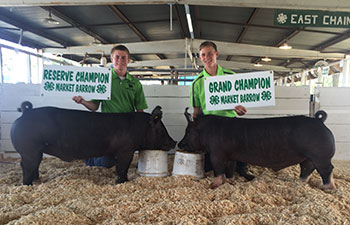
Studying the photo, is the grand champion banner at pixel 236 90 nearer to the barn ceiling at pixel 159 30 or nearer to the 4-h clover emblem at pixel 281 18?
the 4-h clover emblem at pixel 281 18

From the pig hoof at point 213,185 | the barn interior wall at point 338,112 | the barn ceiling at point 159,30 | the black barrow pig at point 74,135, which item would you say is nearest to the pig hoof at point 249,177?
the pig hoof at point 213,185

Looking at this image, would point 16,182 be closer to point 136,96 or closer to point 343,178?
point 136,96

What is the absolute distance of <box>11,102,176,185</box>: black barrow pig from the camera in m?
2.36

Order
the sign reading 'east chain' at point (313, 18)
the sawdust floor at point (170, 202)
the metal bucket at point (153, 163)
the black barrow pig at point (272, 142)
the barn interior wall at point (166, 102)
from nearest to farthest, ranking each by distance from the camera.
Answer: the sawdust floor at point (170, 202), the black barrow pig at point (272, 142), the metal bucket at point (153, 163), the sign reading 'east chain' at point (313, 18), the barn interior wall at point (166, 102)

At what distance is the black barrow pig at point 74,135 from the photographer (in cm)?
236

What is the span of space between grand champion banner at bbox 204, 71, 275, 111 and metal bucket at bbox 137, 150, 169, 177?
2.43ft

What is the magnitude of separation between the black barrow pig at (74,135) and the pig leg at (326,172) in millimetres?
1601

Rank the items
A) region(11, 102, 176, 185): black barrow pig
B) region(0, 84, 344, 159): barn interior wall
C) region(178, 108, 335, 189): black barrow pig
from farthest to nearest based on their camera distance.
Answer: region(0, 84, 344, 159): barn interior wall → region(11, 102, 176, 185): black barrow pig → region(178, 108, 335, 189): black barrow pig

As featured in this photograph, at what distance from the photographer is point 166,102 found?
4008 mm

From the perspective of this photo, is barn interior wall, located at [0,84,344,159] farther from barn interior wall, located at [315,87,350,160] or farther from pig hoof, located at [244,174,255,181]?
pig hoof, located at [244,174,255,181]

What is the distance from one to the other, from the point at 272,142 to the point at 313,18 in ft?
7.53

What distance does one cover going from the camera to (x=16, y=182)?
2.59 m

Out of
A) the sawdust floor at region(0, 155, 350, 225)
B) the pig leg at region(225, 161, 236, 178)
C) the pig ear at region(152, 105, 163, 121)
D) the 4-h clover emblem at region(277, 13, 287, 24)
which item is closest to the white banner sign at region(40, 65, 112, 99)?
the pig ear at region(152, 105, 163, 121)

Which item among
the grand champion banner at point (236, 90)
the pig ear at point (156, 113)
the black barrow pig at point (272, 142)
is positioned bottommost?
the black barrow pig at point (272, 142)
